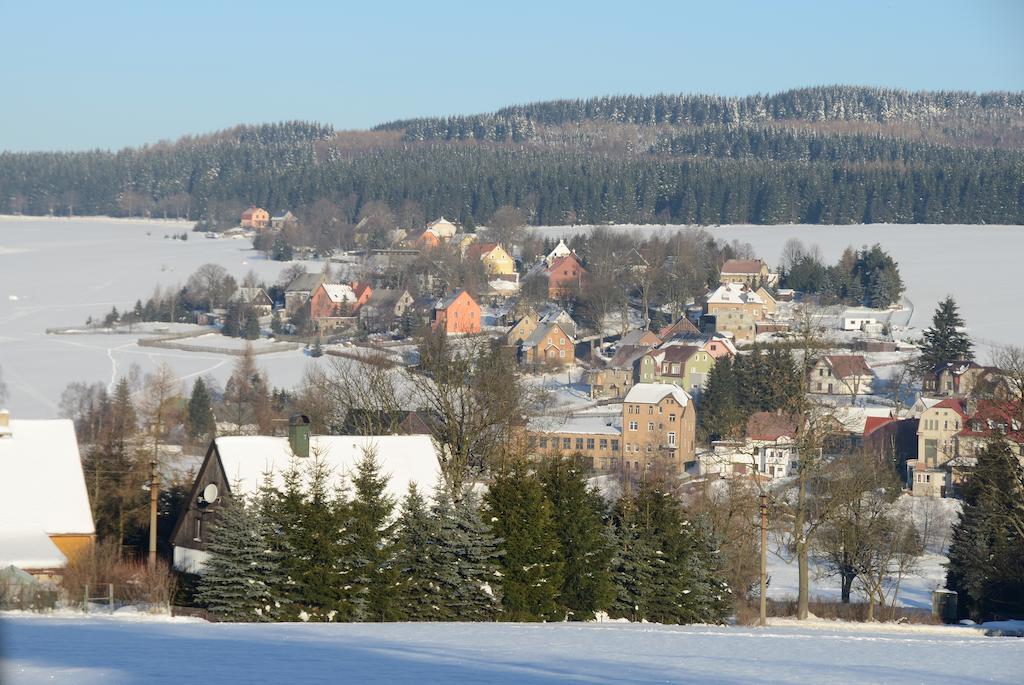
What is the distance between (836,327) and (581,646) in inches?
2384

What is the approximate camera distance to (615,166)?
466ft

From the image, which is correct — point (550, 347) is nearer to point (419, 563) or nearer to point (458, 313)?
point (458, 313)

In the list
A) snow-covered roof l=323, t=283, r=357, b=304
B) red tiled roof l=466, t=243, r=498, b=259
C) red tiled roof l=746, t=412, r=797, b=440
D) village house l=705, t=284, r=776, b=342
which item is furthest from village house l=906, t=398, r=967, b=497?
red tiled roof l=466, t=243, r=498, b=259

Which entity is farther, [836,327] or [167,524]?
[836,327]

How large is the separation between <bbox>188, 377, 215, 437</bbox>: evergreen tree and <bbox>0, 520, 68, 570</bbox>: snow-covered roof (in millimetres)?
22669

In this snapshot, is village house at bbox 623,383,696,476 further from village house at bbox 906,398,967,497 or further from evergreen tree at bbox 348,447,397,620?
evergreen tree at bbox 348,447,397,620

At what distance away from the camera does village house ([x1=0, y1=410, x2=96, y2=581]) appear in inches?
742

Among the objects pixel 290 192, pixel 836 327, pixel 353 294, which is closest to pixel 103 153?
pixel 290 192

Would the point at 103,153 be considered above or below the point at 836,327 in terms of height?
above

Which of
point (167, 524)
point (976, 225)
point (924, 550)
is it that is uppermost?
point (976, 225)

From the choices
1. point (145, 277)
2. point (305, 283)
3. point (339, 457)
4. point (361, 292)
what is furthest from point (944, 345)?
point (145, 277)

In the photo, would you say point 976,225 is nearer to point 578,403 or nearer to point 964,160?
point 964,160

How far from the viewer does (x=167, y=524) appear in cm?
2186

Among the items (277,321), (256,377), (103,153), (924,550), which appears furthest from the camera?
(103,153)
